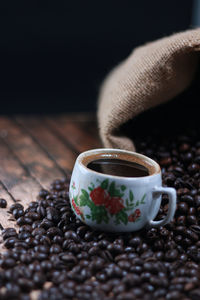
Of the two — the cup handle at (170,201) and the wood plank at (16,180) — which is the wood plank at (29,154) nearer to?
the wood plank at (16,180)

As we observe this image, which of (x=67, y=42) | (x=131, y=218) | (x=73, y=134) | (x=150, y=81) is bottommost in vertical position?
(x=73, y=134)

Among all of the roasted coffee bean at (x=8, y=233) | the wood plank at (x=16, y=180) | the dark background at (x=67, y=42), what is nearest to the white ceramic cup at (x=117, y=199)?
the roasted coffee bean at (x=8, y=233)

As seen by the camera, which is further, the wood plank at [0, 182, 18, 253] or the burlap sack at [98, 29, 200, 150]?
the burlap sack at [98, 29, 200, 150]

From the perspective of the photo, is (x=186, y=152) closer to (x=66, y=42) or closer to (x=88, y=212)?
(x=88, y=212)

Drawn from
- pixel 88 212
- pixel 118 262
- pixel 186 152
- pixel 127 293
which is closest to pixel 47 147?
pixel 186 152

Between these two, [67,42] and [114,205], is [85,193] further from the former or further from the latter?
[67,42]

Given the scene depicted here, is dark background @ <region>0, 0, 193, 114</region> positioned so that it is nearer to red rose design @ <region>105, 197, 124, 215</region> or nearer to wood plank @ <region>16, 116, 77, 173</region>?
wood plank @ <region>16, 116, 77, 173</region>

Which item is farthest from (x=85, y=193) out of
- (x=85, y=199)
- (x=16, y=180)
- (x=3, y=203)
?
(x=16, y=180)

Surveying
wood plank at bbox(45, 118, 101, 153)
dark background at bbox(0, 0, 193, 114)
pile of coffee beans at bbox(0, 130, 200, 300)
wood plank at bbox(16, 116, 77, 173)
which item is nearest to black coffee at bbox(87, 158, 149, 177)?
pile of coffee beans at bbox(0, 130, 200, 300)
